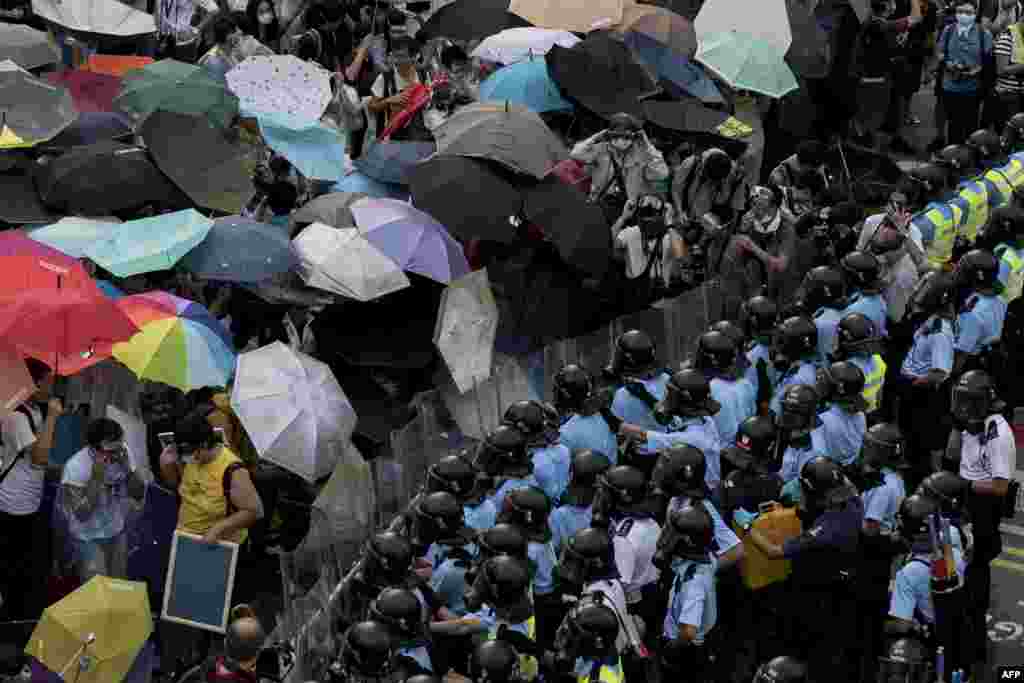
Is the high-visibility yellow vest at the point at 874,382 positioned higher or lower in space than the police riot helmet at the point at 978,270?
lower

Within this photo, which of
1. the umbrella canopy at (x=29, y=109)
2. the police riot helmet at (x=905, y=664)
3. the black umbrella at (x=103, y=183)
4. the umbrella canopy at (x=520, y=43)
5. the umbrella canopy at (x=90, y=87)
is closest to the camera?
the police riot helmet at (x=905, y=664)

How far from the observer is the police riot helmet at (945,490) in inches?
531

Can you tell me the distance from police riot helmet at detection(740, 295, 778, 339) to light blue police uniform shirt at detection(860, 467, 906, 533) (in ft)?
7.86

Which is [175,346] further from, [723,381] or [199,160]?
[723,381]

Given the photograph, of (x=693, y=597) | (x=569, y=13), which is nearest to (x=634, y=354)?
(x=693, y=597)

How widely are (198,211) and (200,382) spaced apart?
8.37 feet

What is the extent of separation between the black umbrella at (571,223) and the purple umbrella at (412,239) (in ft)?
2.23

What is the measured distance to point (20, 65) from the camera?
18.8m

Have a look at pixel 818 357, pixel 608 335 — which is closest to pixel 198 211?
pixel 608 335

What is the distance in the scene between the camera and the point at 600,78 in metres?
19.2

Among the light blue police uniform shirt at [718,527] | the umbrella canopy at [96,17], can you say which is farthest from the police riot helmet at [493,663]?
the umbrella canopy at [96,17]

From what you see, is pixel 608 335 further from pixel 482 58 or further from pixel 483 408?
pixel 482 58

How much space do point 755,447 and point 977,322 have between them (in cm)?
352

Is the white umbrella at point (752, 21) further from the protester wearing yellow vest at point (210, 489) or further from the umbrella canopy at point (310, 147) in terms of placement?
the protester wearing yellow vest at point (210, 489)
